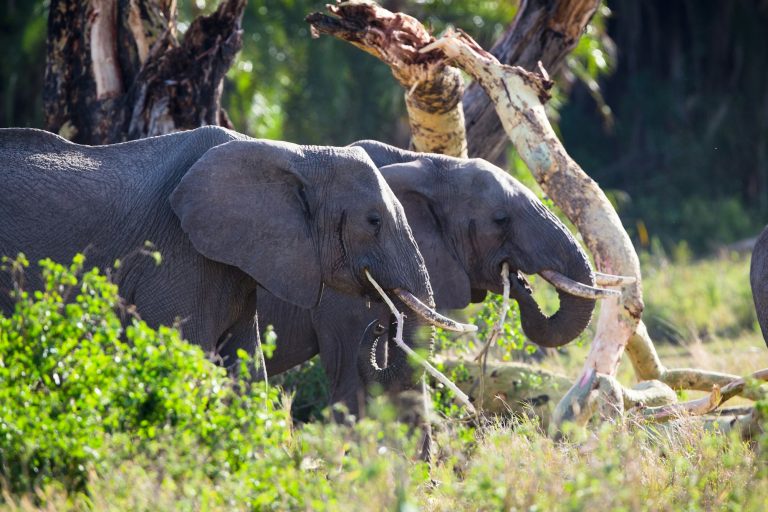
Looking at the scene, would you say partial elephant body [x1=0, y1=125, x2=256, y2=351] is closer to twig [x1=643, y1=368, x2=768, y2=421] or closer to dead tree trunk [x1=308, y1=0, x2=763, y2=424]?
dead tree trunk [x1=308, y1=0, x2=763, y2=424]

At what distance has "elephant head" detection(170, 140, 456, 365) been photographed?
6609 mm

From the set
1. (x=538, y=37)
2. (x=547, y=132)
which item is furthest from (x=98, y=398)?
(x=538, y=37)

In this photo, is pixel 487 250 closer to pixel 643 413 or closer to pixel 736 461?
pixel 643 413

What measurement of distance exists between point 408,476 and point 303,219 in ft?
5.64

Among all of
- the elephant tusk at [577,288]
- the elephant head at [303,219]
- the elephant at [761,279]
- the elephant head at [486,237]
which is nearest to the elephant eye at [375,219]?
the elephant head at [303,219]

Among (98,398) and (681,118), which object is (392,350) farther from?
(681,118)

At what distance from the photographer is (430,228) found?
27.4ft

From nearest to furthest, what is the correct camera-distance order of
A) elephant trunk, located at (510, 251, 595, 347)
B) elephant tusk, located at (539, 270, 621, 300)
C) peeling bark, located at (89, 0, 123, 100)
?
elephant tusk, located at (539, 270, 621, 300), elephant trunk, located at (510, 251, 595, 347), peeling bark, located at (89, 0, 123, 100)

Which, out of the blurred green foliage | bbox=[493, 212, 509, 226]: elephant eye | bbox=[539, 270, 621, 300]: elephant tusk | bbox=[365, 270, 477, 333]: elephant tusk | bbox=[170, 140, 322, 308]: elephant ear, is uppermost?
bbox=[170, 140, 322, 308]: elephant ear

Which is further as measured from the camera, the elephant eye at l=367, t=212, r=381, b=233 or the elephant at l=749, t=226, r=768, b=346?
the elephant at l=749, t=226, r=768, b=346

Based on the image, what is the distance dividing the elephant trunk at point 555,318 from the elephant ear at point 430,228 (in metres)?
0.39

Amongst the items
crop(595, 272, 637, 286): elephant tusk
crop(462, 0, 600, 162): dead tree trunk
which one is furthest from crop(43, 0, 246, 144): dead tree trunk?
crop(595, 272, 637, 286): elephant tusk

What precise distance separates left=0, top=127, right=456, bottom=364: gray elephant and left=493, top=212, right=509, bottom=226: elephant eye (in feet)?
4.69

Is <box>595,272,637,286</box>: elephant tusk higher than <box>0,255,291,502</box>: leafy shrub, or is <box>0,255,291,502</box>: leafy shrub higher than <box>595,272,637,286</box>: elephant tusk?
<box>0,255,291,502</box>: leafy shrub
